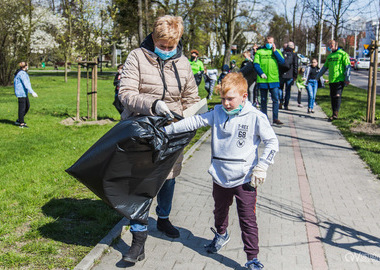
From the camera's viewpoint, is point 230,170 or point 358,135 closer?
point 230,170

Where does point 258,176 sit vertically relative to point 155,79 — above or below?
below

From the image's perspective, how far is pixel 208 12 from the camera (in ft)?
94.7

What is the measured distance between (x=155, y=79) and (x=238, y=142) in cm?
91

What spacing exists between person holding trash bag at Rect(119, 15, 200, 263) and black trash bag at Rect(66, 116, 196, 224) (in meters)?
0.16

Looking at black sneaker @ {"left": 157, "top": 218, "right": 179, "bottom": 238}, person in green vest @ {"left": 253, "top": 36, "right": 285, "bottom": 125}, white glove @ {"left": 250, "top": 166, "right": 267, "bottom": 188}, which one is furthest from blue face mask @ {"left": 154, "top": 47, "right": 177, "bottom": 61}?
person in green vest @ {"left": 253, "top": 36, "right": 285, "bottom": 125}

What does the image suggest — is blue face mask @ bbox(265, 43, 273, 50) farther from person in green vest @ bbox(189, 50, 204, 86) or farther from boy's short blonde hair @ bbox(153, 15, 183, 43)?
boy's short blonde hair @ bbox(153, 15, 183, 43)

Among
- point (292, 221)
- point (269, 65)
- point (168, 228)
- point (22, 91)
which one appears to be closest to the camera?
point (168, 228)

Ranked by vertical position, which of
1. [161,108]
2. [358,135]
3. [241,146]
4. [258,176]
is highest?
[161,108]

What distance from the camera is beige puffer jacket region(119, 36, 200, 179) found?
367 cm

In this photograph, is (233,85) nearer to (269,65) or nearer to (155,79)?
(155,79)

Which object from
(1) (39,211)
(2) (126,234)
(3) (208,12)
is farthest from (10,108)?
(3) (208,12)

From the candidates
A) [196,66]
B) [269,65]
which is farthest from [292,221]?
[196,66]

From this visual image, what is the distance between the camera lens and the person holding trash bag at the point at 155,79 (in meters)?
3.68

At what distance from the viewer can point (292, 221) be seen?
494cm
